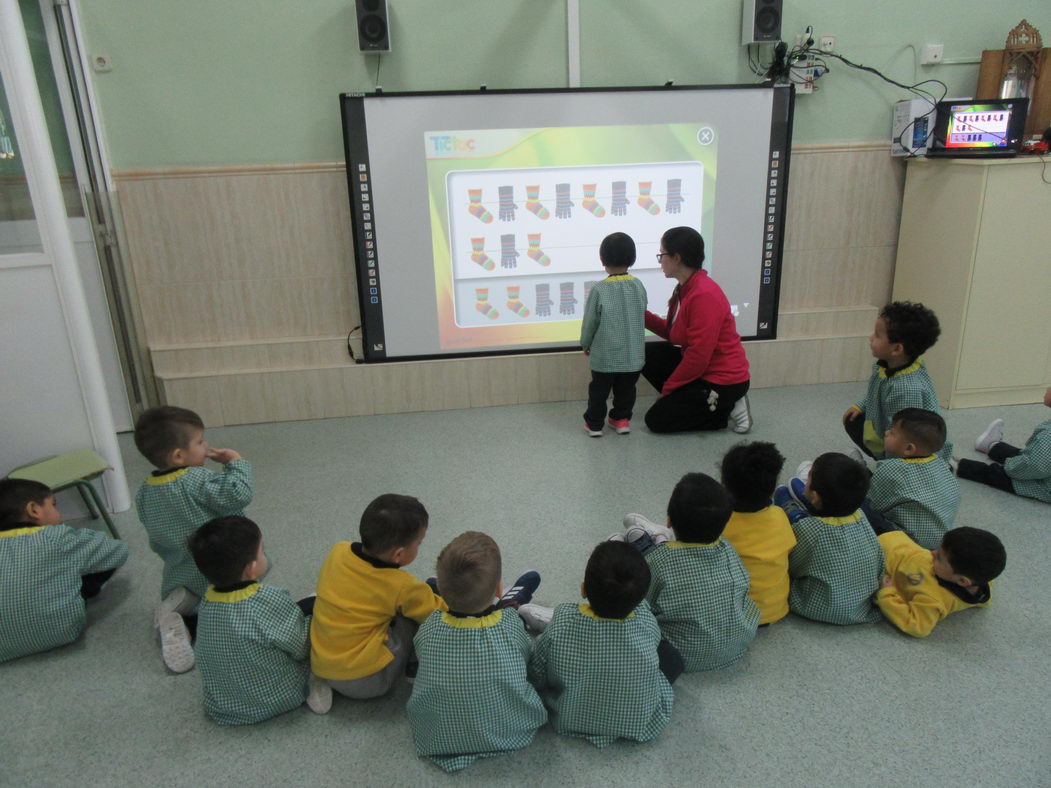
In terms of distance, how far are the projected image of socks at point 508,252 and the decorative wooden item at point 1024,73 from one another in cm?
249

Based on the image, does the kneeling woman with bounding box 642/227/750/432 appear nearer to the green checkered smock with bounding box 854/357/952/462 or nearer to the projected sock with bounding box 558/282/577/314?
the projected sock with bounding box 558/282/577/314

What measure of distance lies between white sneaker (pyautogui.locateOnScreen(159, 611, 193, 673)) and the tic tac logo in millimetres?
2524

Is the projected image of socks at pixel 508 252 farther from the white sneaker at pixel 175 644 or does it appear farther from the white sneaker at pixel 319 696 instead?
the white sneaker at pixel 319 696

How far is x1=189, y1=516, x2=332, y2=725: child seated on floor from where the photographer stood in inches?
68.4

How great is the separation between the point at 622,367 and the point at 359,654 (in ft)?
7.03

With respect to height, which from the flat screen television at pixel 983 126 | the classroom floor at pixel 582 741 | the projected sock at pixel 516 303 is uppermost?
the flat screen television at pixel 983 126

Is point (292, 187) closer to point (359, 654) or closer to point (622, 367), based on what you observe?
point (622, 367)

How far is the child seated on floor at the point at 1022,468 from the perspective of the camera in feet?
9.19

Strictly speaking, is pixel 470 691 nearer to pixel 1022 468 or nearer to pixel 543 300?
pixel 1022 468

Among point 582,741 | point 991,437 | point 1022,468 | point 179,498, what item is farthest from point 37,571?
point 991,437

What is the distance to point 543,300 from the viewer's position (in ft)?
13.3

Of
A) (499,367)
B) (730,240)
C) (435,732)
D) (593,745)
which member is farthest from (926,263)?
(435,732)

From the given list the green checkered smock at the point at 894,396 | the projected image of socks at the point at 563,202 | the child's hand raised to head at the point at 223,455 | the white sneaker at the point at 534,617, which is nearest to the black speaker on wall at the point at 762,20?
the projected image of socks at the point at 563,202

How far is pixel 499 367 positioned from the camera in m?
4.07
